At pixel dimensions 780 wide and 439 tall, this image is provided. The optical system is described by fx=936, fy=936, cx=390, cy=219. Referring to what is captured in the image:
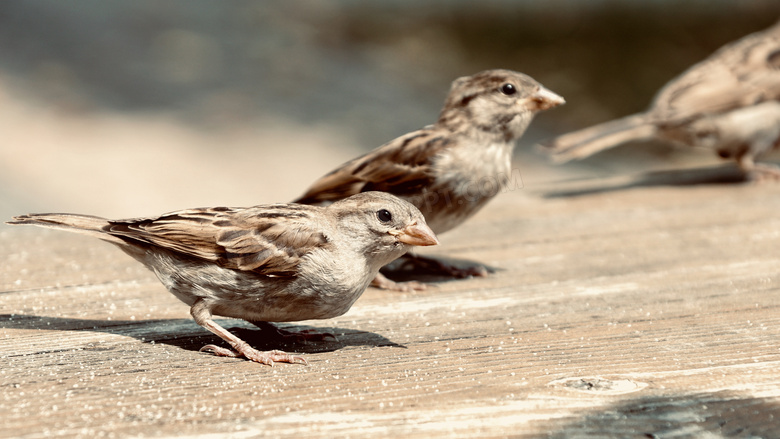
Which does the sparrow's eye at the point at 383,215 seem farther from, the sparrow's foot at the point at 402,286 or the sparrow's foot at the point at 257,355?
the sparrow's foot at the point at 402,286

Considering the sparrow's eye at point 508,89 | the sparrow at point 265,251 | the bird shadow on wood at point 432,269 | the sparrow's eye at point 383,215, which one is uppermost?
the sparrow's eye at point 508,89

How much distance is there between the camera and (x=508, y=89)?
12.8 ft

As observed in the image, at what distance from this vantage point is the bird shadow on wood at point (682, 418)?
1832 mm

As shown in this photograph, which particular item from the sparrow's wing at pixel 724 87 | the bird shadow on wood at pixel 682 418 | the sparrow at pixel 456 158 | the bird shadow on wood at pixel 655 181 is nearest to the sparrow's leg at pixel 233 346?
the bird shadow on wood at pixel 682 418

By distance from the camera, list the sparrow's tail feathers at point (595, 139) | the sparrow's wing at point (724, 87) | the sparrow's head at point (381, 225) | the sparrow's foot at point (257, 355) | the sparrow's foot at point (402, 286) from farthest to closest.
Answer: the sparrow's wing at point (724, 87) → the sparrow's tail feathers at point (595, 139) → the sparrow's foot at point (402, 286) → the sparrow's head at point (381, 225) → the sparrow's foot at point (257, 355)

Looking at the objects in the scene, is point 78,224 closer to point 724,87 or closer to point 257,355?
point 257,355

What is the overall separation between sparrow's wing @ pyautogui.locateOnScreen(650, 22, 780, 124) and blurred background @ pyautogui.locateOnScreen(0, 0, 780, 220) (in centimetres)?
243

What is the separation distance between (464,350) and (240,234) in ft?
2.32

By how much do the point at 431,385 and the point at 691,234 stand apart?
2.03m

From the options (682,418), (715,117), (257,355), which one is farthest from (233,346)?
(715,117)

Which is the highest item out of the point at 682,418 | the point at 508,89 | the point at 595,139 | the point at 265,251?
the point at 508,89

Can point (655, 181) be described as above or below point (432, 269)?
above

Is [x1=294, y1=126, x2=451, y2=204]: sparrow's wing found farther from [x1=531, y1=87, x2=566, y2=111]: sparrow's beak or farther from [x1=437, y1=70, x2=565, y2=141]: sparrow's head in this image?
[x1=531, y1=87, x2=566, y2=111]: sparrow's beak

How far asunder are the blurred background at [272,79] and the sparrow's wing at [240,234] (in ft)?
19.0
